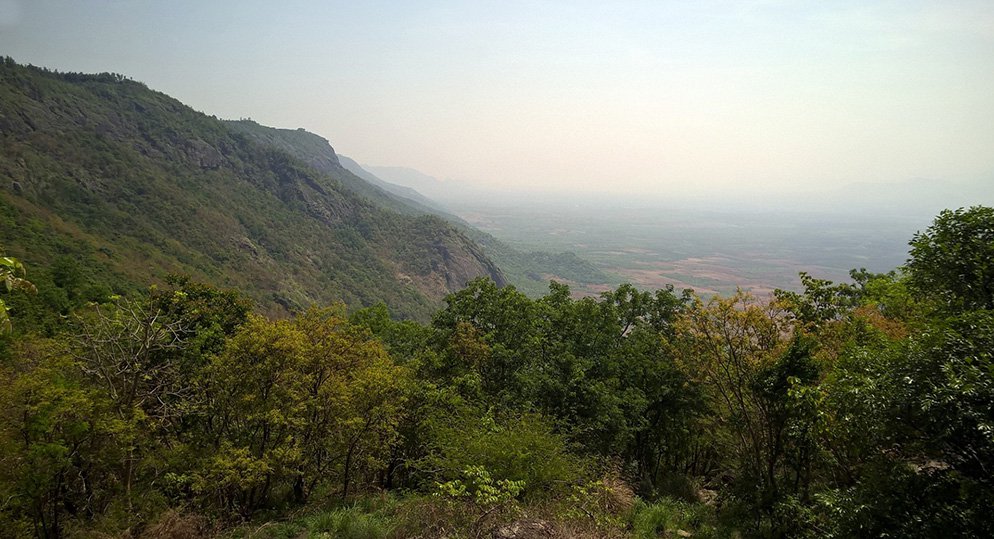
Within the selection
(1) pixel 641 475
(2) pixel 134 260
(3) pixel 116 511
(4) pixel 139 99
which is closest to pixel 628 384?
(1) pixel 641 475

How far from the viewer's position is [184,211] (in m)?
91.2

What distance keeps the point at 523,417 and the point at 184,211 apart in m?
103

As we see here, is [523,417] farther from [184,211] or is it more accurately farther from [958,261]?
[184,211]

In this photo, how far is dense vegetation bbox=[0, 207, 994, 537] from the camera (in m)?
6.96

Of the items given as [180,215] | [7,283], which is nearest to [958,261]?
[7,283]

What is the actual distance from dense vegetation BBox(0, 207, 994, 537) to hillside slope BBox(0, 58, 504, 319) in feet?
153

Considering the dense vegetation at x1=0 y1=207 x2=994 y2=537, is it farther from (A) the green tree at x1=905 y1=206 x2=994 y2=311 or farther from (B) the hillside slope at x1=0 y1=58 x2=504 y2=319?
(B) the hillside slope at x1=0 y1=58 x2=504 y2=319

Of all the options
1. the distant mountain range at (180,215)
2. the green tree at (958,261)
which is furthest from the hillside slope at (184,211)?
the green tree at (958,261)

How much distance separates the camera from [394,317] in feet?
302

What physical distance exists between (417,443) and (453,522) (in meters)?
7.01

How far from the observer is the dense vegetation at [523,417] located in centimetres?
696

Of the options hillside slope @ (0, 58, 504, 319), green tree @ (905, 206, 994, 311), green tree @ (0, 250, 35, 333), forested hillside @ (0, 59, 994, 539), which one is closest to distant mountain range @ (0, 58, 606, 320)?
hillside slope @ (0, 58, 504, 319)

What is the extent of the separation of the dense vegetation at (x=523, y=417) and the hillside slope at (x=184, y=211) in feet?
Answer: 153

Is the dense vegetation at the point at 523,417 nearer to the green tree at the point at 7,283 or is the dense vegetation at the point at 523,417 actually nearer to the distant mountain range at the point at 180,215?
A: the green tree at the point at 7,283
